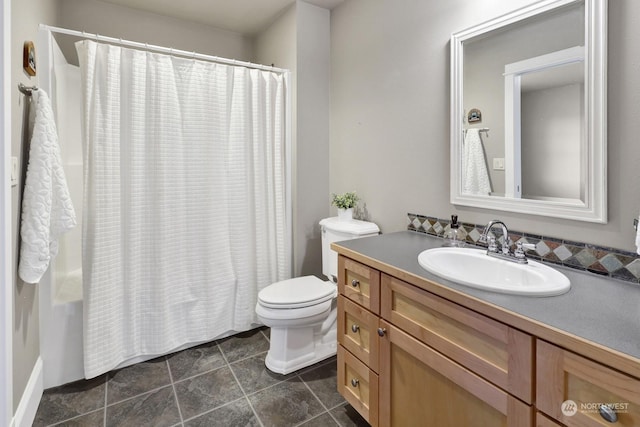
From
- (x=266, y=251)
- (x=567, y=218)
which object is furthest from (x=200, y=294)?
(x=567, y=218)

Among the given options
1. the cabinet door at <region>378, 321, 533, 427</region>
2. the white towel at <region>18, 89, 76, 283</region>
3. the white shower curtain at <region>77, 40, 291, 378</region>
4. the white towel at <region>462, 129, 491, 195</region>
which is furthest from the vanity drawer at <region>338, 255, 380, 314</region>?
the white towel at <region>18, 89, 76, 283</region>

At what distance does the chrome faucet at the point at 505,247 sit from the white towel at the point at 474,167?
0.26m

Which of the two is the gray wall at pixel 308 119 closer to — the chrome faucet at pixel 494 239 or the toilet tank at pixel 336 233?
the toilet tank at pixel 336 233

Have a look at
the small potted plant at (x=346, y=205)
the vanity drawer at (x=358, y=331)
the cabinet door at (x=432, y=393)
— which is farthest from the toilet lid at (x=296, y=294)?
the cabinet door at (x=432, y=393)

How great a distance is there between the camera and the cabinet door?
94 cm

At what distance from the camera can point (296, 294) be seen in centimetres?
199

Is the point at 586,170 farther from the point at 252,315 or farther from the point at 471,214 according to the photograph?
the point at 252,315

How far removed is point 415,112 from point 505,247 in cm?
93

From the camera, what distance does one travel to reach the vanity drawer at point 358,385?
140 cm

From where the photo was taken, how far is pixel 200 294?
2262 millimetres

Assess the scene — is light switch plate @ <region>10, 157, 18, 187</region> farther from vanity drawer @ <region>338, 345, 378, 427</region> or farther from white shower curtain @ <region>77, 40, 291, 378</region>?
vanity drawer @ <region>338, 345, 378, 427</region>

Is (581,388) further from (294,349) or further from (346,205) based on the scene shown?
(346,205)

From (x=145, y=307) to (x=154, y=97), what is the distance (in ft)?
4.33

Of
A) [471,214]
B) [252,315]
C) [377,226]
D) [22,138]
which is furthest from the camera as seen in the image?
[252,315]
